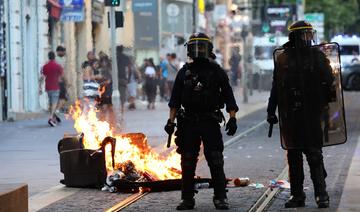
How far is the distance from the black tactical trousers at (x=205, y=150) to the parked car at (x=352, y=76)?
3865 cm

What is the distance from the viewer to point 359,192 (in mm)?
12516

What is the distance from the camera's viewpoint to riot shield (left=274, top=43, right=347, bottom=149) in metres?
11.4

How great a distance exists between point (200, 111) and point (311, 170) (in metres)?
1.30

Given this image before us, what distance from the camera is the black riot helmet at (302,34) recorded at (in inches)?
444

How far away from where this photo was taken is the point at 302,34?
37.0 feet

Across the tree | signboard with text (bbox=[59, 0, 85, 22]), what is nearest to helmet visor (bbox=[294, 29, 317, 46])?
signboard with text (bbox=[59, 0, 85, 22])

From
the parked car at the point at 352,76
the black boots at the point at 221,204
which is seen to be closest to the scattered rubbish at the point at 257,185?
the black boots at the point at 221,204

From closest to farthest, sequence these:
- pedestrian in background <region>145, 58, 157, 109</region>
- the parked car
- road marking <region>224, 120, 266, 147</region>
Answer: road marking <region>224, 120, 266, 147</region> < pedestrian in background <region>145, 58, 157, 109</region> < the parked car

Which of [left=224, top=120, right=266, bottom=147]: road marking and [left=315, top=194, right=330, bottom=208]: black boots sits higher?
[left=315, top=194, right=330, bottom=208]: black boots

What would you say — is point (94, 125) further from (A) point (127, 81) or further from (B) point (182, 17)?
(B) point (182, 17)

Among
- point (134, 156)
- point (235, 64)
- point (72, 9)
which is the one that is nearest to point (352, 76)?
point (235, 64)

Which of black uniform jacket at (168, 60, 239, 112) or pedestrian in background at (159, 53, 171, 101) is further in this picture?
pedestrian in background at (159, 53, 171, 101)

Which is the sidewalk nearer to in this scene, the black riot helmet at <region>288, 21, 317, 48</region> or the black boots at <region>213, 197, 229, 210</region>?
the black boots at <region>213, 197, 229, 210</region>

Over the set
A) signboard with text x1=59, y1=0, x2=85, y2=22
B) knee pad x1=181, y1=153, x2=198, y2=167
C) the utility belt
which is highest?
signboard with text x1=59, y1=0, x2=85, y2=22
